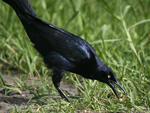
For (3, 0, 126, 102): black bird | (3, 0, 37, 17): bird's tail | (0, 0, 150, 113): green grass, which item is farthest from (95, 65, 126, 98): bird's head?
(3, 0, 37, 17): bird's tail

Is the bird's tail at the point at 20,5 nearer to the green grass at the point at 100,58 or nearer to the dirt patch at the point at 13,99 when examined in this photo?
Answer: the green grass at the point at 100,58

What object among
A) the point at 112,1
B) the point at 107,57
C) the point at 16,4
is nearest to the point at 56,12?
the point at 112,1

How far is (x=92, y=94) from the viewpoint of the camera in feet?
10.5

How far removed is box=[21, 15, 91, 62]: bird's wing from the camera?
3.27 meters

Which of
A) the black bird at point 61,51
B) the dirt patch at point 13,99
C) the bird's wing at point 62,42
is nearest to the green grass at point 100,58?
the dirt patch at point 13,99

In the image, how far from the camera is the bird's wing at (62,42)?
3272 millimetres

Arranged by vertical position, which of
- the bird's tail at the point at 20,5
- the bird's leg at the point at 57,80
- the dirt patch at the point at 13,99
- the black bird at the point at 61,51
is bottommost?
the dirt patch at the point at 13,99

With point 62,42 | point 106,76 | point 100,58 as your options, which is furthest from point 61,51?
point 100,58

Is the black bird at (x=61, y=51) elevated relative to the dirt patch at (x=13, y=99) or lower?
elevated

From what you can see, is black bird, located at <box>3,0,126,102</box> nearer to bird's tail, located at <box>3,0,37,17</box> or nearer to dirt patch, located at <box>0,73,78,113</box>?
bird's tail, located at <box>3,0,37,17</box>

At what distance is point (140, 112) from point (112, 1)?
4726 millimetres

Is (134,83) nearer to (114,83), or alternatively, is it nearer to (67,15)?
(114,83)

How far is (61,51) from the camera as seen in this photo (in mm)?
3314

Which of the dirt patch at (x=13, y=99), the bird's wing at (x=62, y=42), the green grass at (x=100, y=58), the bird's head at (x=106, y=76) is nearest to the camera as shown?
the dirt patch at (x=13, y=99)
